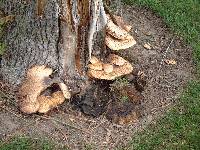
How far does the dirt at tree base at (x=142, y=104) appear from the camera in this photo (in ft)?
15.5

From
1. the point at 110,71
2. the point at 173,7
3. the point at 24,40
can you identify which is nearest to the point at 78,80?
the point at 110,71

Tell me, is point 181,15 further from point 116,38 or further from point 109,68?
point 109,68

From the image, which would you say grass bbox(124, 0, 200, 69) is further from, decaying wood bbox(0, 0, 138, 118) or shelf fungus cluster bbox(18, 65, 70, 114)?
shelf fungus cluster bbox(18, 65, 70, 114)

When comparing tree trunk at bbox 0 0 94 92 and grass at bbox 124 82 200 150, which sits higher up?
tree trunk at bbox 0 0 94 92

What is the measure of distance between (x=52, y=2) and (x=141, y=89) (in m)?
1.41

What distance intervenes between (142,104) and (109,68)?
560 mm

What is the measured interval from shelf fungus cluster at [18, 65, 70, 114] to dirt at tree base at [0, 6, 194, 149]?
126mm

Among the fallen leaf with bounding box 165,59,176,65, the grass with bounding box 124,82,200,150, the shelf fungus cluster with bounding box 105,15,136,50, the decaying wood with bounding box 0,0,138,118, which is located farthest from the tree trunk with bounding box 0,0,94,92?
the fallen leaf with bounding box 165,59,176,65

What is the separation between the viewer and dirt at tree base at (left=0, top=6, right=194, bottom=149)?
4730mm

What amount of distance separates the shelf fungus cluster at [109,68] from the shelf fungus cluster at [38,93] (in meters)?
0.35

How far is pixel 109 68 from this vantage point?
4957 millimetres

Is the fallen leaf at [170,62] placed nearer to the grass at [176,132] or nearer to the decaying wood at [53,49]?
the grass at [176,132]

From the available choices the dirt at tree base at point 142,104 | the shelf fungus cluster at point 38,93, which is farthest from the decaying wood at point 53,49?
the dirt at tree base at point 142,104

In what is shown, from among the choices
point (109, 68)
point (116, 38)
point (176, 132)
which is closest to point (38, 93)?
point (109, 68)
